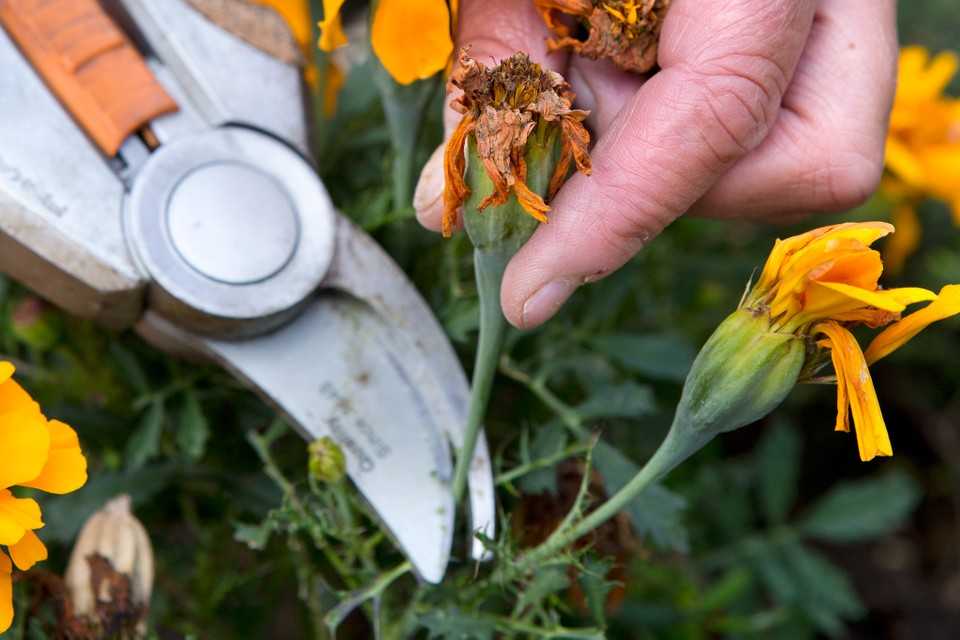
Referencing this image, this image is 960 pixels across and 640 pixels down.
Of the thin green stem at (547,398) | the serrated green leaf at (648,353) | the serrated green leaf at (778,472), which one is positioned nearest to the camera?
the thin green stem at (547,398)

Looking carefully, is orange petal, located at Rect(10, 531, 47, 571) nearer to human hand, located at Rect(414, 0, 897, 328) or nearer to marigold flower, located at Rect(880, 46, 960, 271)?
human hand, located at Rect(414, 0, 897, 328)

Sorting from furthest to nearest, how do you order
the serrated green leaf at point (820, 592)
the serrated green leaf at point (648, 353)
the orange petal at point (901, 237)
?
1. the orange petal at point (901, 237)
2. the serrated green leaf at point (820, 592)
3. the serrated green leaf at point (648, 353)

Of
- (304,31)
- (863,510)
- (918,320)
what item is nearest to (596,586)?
(918,320)

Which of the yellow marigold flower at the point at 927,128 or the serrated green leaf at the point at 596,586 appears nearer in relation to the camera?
the serrated green leaf at the point at 596,586

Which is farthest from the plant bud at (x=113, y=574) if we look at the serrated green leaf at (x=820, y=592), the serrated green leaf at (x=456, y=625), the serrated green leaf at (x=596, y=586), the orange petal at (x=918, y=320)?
the serrated green leaf at (x=820, y=592)

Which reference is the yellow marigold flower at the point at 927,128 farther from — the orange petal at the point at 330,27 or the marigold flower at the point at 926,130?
the orange petal at the point at 330,27

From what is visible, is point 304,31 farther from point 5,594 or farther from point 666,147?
point 5,594

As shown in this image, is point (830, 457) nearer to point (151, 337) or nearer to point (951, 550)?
point (951, 550)
